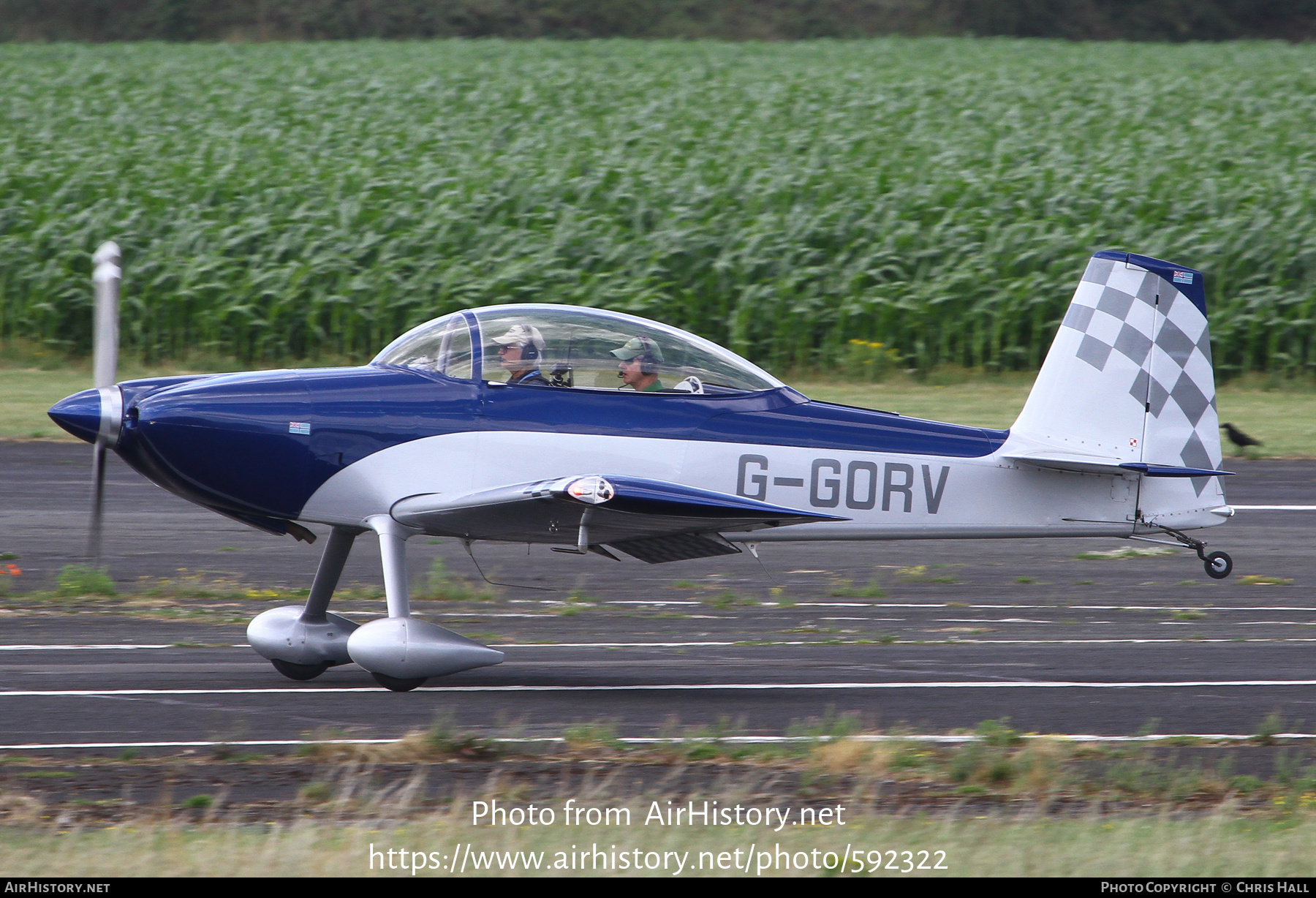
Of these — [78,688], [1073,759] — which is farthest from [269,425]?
[1073,759]

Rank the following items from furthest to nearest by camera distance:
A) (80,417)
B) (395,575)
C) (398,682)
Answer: (398,682), (395,575), (80,417)

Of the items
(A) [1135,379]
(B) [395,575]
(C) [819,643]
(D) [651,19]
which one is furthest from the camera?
(D) [651,19]

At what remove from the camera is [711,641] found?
9.71m

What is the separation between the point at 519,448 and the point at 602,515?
706mm

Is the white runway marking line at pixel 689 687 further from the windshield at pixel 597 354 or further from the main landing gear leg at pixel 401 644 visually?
the windshield at pixel 597 354

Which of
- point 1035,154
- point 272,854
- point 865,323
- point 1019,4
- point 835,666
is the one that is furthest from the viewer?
point 1019,4

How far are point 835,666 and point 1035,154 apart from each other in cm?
2088

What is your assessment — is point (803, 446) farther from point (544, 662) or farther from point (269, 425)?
point (269, 425)

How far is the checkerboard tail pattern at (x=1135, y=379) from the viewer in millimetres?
9000

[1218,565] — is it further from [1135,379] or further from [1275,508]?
[1275,508]

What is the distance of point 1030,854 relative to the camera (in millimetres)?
5113

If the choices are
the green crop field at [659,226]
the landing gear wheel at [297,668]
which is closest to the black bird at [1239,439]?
the green crop field at [659,226]

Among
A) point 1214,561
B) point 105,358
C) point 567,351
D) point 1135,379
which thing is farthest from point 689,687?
point 105,358

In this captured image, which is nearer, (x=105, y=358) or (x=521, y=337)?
(x=105, y=358)
